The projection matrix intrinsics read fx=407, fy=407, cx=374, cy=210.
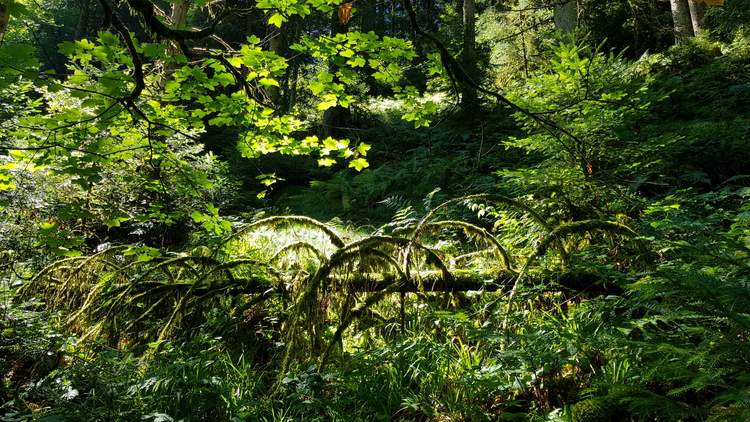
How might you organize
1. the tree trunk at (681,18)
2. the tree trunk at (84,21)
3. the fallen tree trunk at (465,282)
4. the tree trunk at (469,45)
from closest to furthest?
the fallen tree trunk at (465,282) → the tree trunk at (681,18) → the tree trunk at (469,45) → the tree trunk at (84,21)

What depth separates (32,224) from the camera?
18.9ft

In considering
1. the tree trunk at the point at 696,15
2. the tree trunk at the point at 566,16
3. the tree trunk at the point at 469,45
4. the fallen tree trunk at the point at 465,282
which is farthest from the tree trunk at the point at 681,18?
the fallen tree trunk at the point at 465,282

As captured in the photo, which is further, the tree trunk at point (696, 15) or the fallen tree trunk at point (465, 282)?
the tree trunk at point (696, 15)

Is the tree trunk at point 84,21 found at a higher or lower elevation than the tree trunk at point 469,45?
higher

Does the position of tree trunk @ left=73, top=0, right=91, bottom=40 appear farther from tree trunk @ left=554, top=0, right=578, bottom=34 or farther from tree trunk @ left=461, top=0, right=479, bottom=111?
tree trunk @ left=554, top=0, right=578, bottom=34

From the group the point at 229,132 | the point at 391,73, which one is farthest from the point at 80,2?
the point at 391,73

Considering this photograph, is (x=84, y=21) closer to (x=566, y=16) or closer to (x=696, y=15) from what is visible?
(x=566, y=16)

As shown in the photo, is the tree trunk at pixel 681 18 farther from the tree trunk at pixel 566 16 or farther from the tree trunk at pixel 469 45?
the tree trunk at pixel 469 45

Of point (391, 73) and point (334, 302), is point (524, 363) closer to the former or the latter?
point (334, 302)

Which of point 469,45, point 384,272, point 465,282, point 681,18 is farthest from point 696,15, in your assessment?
point 384,272

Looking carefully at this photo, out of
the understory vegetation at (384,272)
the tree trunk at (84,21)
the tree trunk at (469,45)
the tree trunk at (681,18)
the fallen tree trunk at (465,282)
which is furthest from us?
the tree trunk at (84,21)

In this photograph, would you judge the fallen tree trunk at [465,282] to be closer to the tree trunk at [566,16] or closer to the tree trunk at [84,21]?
the tree trunk at [566,16]

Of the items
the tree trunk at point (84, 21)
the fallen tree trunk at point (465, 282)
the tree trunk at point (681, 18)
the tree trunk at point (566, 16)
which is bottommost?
the fallen tree trunk at point (465, 282)

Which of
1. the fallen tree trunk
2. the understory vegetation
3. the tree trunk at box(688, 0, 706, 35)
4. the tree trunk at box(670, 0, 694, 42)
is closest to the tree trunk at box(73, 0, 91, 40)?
the understory vegetation
